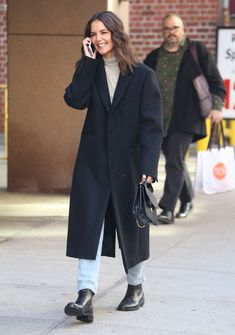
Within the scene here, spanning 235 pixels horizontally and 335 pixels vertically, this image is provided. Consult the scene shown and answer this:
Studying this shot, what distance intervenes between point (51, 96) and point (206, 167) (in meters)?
1.84

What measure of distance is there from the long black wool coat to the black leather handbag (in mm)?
104

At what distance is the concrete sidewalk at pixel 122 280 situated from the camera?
5.46 meters

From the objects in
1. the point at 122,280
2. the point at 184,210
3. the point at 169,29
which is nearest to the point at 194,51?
the point at 169,29

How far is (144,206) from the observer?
5.39 m

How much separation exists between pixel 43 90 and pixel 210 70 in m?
2.24

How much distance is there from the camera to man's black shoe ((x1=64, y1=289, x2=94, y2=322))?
213 inches

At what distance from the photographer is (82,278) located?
5531 mm

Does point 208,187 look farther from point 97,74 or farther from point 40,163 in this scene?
point 97,74

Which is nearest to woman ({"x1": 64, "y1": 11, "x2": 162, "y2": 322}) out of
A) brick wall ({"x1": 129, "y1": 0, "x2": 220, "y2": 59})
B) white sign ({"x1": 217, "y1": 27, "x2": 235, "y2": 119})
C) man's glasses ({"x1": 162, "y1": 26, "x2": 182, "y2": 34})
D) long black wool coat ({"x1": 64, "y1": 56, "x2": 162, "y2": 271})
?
long black wool coat ({"x1": 64, "y1": 56, "x2": 162, "y2": 271})

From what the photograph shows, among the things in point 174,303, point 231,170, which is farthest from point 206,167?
point 174,303

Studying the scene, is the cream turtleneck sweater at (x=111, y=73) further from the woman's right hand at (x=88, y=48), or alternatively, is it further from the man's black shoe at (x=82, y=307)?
the man's black shoe at (x=82, y=307)

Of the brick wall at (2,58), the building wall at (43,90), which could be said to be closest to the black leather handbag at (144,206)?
the building wall at (43,90)

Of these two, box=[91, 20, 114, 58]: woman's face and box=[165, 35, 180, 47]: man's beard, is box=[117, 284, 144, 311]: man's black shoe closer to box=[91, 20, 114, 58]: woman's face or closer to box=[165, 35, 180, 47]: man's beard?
box=[91, 20, 114, 58]: woman's face

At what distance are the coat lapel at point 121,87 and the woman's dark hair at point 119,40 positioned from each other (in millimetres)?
33
